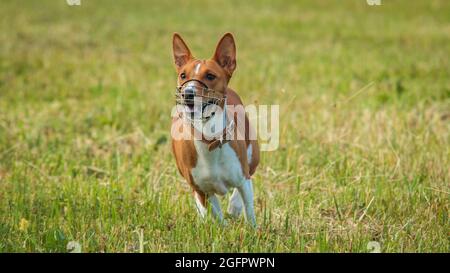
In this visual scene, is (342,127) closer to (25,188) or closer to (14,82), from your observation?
(25,188)

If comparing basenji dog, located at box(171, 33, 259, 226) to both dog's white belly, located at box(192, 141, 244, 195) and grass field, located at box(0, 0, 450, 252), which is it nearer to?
dog's white belly, located at box(192, 141, 244, 195)

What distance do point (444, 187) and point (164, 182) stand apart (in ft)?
7.73

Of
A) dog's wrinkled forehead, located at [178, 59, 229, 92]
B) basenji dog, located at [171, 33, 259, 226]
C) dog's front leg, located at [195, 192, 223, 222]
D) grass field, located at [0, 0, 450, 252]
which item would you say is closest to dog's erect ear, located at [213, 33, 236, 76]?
basenji dog, located at [171, 33, 259, 226]

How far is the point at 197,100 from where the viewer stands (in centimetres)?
464

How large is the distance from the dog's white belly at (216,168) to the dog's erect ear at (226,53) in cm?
52

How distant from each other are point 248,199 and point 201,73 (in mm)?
1054

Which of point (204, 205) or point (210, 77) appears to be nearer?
point (210, 77)

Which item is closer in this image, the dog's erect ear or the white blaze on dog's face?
the white blaze on dog's face

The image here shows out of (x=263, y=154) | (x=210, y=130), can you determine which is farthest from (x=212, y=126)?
(x=263, y=154)

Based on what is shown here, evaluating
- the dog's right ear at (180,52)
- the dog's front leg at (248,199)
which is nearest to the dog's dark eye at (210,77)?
the dog's right ear at (180,52)

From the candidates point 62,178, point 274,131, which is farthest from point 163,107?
point 62,178

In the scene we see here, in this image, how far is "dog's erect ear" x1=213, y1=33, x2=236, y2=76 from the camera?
499 centimetres

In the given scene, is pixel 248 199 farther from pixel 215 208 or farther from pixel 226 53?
pixel 226 53

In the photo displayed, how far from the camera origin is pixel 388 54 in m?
14.1
